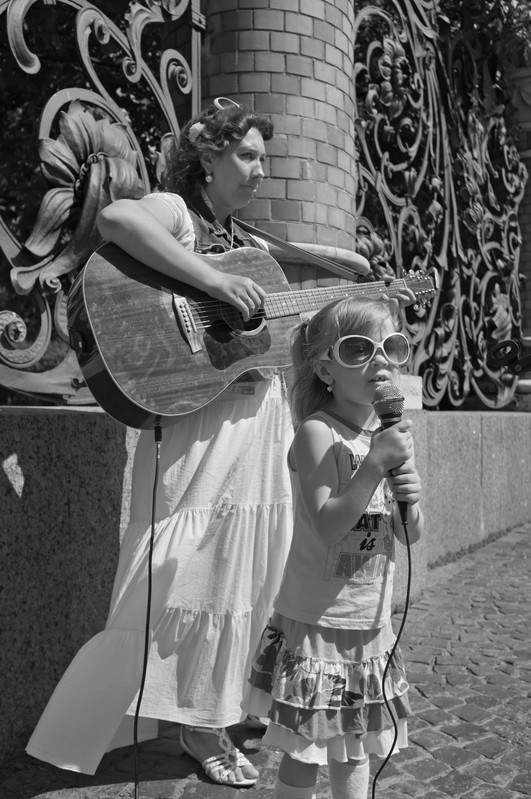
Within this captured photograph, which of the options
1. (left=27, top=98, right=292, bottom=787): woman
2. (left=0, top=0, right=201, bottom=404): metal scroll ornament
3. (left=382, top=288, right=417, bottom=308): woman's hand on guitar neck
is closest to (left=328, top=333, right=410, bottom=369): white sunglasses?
(left=27, top=98, right=292, bottom=787): woman

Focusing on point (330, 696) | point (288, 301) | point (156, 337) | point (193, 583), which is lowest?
point (330, 696)

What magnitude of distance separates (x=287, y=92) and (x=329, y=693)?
305 centimetres

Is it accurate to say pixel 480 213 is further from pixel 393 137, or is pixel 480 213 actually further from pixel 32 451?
pixel 32 451

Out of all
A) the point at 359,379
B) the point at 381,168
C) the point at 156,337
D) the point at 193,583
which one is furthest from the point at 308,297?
the point at 381,168

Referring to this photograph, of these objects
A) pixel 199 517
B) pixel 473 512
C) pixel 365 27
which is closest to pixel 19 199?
pixel 365 27

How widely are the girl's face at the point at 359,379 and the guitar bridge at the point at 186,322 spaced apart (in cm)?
51

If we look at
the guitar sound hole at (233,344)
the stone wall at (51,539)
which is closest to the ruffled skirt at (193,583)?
the guitar sound hole at (233,344)

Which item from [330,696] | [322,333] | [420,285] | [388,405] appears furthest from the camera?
[420,285]

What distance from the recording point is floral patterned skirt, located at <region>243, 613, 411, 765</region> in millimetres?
1820

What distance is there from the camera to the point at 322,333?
1.95 meters

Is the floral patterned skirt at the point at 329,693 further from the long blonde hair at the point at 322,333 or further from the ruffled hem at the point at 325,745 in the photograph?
the long blonde hair at the point at 322,333

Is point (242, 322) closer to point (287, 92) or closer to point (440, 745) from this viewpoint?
point (440, 745)

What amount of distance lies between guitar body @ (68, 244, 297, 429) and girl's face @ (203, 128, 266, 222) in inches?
11.8

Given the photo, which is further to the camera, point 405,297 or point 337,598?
point 405,297
